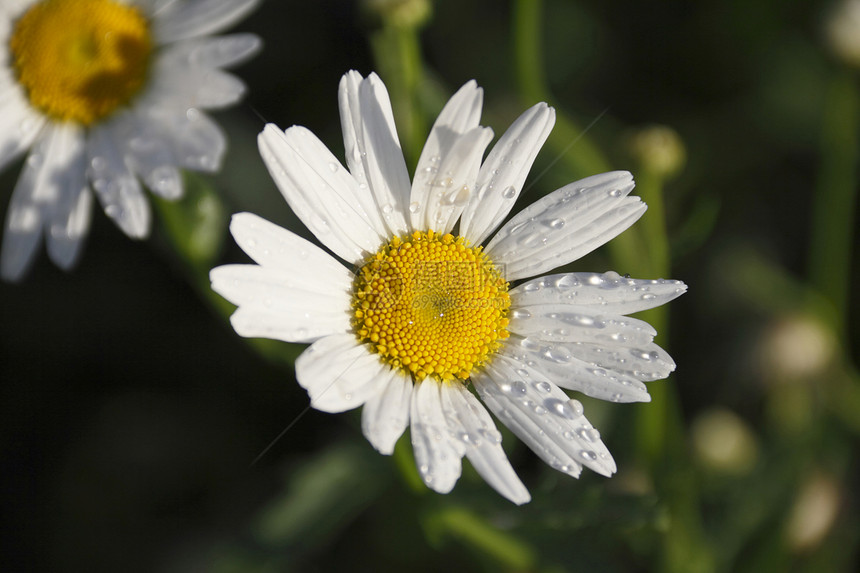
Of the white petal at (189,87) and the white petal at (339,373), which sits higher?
the white petal at (189,87)

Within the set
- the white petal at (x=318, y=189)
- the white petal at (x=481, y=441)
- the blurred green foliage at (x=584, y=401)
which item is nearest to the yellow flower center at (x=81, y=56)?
the blurred green foliage at (x=584, y=401)

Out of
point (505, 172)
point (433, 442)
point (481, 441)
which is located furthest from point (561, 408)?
point (505, 172)

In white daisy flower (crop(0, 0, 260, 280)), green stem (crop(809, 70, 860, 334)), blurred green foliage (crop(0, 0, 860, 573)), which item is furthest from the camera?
green stem (crop(809, 70, 860, 334))

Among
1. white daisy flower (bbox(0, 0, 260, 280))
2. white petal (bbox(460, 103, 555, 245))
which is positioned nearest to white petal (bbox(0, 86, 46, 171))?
white daisy flower (bbox(0, 0, 260, 280))

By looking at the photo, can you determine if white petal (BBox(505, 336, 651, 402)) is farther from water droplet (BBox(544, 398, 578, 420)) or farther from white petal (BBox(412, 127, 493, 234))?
white petal (BBox(412, 127, 493, 234))

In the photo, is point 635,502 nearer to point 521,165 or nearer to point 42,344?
point 521,165

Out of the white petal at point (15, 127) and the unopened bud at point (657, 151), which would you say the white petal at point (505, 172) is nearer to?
the unopened bud at point (657, 151)
